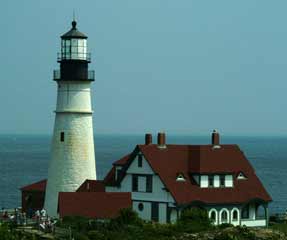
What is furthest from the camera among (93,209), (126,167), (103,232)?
(126,167)

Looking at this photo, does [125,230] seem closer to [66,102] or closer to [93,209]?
[93,209]

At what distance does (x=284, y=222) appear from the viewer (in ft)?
151

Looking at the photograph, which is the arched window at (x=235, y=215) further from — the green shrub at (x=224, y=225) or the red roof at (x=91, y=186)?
the red roof at (x=91, y=186)

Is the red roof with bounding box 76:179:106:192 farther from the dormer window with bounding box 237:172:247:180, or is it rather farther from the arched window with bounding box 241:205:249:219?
the arched window with bounding box 241:205:249:219

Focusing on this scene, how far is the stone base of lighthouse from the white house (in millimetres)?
1608

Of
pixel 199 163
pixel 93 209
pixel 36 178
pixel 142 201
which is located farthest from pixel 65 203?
pixel 36 178

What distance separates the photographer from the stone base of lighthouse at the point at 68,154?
4400cm

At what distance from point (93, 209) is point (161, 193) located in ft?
10.9

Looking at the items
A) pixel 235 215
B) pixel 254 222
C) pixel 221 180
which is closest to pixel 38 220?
pixel 221 180

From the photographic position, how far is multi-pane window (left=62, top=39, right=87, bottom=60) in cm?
4419

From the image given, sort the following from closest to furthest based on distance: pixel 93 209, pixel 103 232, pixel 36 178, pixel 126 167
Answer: pixel 103 232 < pixel 93 209 < pixel 126 167 < pixel 36 178

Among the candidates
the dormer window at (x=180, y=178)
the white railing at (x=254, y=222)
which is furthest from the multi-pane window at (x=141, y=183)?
the white railing at (x=254, y=222)

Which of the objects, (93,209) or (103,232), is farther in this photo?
(93,209)

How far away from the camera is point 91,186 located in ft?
144
